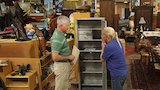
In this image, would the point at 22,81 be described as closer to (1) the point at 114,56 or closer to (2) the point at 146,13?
(1) the point at 114,56

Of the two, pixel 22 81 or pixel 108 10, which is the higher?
pixel 108 10

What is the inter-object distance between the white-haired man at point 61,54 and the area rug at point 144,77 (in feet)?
7.80

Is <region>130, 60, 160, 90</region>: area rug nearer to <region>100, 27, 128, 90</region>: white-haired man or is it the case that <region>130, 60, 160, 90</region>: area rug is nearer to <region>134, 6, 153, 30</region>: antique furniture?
<region>100, 27, 128, 90</region>: white-haired man

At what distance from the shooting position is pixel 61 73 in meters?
4.35

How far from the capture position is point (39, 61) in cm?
455

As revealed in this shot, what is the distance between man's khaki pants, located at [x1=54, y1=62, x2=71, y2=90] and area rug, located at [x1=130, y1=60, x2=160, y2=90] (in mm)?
2334

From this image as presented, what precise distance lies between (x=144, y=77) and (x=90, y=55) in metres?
2.07

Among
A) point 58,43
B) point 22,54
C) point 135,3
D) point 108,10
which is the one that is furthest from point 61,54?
point 135,3

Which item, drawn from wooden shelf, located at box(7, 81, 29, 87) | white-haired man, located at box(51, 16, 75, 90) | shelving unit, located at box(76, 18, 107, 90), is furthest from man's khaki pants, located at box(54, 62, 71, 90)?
shelving unit, located at box(76, 18, 107, 90)

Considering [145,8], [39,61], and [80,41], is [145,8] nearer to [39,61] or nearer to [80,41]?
[80,41]

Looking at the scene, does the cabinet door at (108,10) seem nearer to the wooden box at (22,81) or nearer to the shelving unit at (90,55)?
the shelving unit at (90,55)

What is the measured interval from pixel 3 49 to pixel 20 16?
2.10 ft

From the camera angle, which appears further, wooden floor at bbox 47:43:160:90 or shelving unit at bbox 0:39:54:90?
wooden floor at bbox 47:43:160:90

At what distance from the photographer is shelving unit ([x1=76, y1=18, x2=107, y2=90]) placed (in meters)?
5.67
